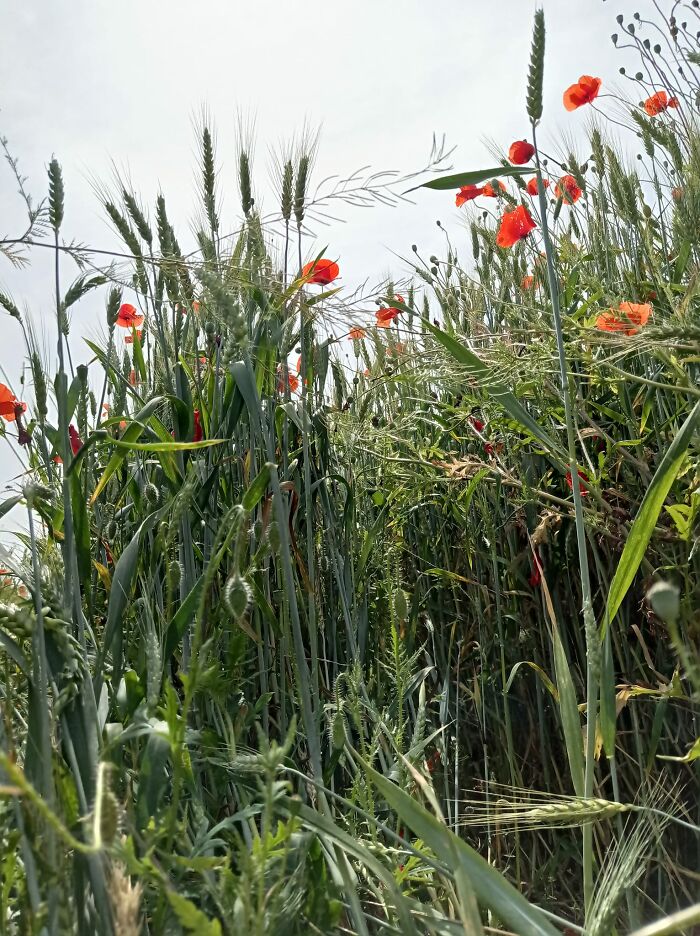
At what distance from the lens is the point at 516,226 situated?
159 centimetres

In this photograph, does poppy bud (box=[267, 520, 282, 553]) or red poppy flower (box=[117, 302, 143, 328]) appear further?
red poppy flower (box=[117, 302, 143, 328])

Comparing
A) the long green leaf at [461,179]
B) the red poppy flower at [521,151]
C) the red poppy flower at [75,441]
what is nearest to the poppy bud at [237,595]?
the long green leaf at [461,179]

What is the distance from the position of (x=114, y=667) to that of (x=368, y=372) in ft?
3.39

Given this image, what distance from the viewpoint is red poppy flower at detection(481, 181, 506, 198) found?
1.78 m

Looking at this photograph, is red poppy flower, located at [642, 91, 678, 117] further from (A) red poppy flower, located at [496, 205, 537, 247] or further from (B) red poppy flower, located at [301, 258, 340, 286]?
(B) red poppy flower, located at [301, 258, 340, 286]

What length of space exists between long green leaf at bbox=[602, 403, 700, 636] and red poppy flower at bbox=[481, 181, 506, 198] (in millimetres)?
1015

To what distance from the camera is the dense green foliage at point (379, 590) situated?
786 mm

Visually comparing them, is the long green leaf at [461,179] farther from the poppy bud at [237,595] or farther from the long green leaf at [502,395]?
the poppy bud at [237,595]

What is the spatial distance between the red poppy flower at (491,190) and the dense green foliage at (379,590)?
37mm

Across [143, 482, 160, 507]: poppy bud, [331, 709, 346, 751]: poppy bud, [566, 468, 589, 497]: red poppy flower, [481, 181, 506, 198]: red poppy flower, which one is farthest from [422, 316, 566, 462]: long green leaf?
[481, 181, 506, 198]: red poppy flower

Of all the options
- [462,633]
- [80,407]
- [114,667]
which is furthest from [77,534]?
[462,633]

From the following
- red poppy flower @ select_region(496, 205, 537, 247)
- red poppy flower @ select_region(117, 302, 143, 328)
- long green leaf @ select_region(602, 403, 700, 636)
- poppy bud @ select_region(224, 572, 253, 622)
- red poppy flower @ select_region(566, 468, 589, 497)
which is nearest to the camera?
poppy bud @ select_region(224, 572, 253, 622)

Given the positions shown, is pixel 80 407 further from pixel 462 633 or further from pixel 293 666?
pixel 462 633

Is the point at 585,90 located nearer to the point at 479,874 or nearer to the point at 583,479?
the point at 583,479
